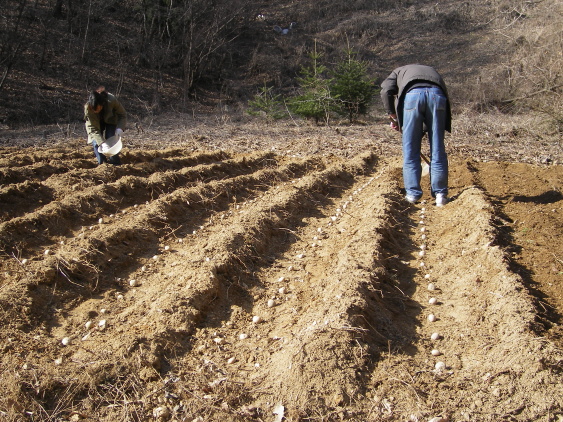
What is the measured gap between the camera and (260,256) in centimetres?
417

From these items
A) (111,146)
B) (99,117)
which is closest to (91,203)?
(111,146)

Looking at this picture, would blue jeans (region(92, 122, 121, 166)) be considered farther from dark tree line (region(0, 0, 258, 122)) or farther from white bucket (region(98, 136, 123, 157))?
dark tree line (region(0, 0, 258, 122))

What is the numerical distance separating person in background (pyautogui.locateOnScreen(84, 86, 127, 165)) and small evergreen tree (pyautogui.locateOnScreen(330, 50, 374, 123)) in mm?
6280

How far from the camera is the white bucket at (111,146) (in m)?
6.75

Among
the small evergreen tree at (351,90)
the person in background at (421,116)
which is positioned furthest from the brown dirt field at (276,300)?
the small evergreen tree at (351,90)

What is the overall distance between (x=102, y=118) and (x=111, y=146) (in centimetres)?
46

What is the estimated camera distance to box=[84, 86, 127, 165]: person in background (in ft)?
22.0

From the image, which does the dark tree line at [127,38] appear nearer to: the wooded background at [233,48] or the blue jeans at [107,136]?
the wooded background at [233,48]

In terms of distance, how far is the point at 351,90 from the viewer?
40.5 ft

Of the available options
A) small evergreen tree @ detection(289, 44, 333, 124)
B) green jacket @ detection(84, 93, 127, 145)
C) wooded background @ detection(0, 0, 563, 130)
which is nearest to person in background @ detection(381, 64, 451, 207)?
green jacket @ detection(84, 93, 127, 145)

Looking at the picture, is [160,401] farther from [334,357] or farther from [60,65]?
[60,65]

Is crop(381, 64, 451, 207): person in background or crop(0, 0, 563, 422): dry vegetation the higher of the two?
crop(381, 64, 451, 207): person in background

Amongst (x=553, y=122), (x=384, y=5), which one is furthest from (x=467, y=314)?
(x=384, y=5)

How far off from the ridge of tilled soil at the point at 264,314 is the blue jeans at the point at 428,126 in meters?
0.49
